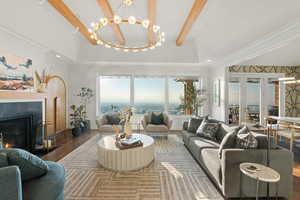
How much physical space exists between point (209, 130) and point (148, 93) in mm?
3558

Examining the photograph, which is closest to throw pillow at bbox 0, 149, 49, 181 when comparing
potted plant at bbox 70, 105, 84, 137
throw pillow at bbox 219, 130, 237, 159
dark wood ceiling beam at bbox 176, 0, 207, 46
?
throw pillow at bbox 219, 130, 237, 159

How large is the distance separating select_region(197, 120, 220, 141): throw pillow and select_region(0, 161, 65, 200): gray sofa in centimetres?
289

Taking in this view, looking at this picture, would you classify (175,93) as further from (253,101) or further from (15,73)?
(15,73)

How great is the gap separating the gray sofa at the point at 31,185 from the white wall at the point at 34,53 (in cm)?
314

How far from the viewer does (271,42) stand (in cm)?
331

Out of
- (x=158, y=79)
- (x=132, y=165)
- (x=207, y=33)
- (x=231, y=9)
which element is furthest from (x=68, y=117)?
(x=231, y=9)

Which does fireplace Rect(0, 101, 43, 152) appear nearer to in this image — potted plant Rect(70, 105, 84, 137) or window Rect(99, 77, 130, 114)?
potted plant Rect(70, 105, 84, 137)

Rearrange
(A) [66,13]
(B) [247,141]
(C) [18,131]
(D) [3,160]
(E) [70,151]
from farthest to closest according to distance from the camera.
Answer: (E) [70,151] → (C) [18,131] → (A) [66,13] → (B) [247,141] → (D) [3,160]

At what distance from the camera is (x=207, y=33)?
4348 mm

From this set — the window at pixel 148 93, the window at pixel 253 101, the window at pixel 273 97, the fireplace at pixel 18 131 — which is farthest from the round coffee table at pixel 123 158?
the window at pixel 273 97

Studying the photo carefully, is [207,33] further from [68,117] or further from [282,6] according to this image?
[68,117]

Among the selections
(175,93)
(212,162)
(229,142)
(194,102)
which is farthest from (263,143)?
(175,93)

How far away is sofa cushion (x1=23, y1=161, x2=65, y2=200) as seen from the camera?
140cm

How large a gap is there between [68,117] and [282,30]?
7.14 m
